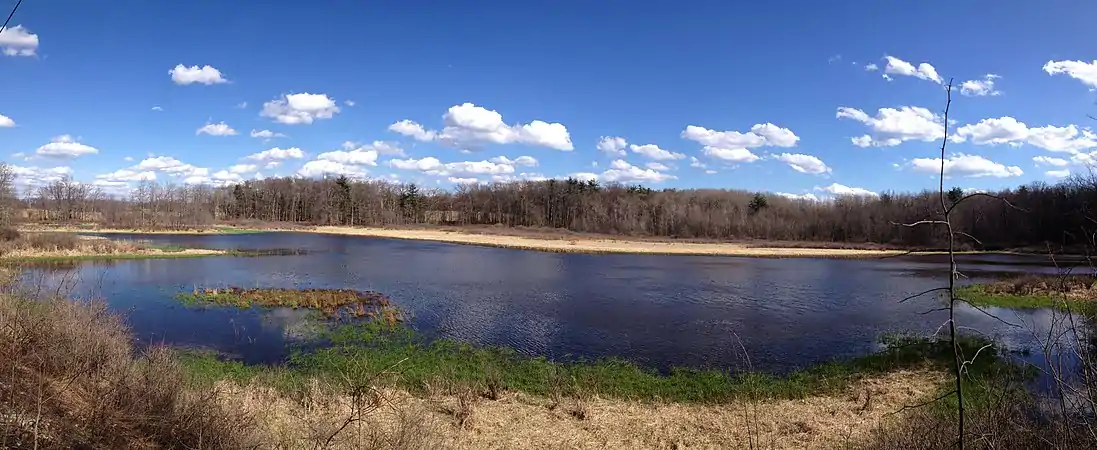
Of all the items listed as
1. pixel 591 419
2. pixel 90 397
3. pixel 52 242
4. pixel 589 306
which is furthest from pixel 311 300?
pixel 52 242

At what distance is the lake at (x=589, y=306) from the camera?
17.2 meters

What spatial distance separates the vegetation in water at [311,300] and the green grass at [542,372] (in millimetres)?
4769

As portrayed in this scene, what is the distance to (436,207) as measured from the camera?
12825 centimetres

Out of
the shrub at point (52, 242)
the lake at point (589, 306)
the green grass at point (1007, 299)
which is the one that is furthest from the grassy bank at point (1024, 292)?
the shrub at point (52, 242)

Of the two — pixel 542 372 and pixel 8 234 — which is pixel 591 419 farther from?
pixel 8 234

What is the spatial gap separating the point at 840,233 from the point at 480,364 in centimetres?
8168

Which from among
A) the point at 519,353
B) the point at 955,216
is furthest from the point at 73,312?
the point at 955,216

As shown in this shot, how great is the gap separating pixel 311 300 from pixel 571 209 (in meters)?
84.0

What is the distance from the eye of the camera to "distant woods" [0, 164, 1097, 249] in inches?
2800

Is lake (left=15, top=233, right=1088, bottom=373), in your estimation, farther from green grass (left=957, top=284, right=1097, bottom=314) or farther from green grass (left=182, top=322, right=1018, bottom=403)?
green grass (left=182, top=322, right=1018, bottom=403)

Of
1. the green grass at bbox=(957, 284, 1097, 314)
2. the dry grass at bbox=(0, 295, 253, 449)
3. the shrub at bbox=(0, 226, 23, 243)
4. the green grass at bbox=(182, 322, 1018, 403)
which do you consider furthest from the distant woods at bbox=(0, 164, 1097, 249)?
the dry grass at bbox=(0, 295, 253, 449)

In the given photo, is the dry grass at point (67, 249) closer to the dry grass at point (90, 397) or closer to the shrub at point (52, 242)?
the shrub at point (52, 242)

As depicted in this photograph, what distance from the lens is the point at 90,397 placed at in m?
7.08

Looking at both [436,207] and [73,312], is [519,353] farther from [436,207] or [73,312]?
[436,207]
